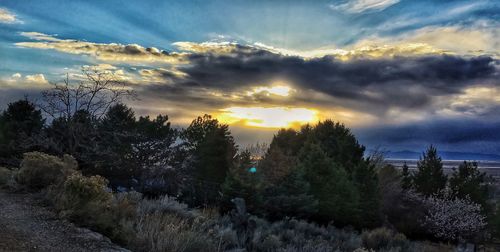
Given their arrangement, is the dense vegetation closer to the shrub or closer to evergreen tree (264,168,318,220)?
evergreen tree (264,168,318,220)

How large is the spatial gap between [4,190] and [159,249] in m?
5.96

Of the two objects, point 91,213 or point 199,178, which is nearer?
point 91,213

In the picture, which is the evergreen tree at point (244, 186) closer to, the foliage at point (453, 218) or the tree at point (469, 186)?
the foliage at point (453, 218)

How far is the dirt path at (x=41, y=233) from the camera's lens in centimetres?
660

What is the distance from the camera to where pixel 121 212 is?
912 centimetres

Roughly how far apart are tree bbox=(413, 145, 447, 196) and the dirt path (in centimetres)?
3945

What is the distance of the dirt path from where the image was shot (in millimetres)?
6602

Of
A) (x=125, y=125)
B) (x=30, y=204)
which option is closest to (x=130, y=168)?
(x=125, y=125)

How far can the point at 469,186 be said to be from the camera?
3947 cm

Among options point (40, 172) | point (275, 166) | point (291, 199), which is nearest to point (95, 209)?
point (40, 172)

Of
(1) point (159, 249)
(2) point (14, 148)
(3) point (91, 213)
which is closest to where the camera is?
(1) point (159, 249)

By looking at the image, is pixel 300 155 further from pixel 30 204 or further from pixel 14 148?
pixel 30 204

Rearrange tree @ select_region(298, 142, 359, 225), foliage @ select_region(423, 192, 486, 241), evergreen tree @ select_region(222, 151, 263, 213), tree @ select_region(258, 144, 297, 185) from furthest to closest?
foliage @ select_region(423, 192, 486, 241) → tree @ select_region(258, 144, 297, 185) → tree @ select_region(298, 142, 359, 225) → evergreen tree @ select_region(222, 151, 263, 213)

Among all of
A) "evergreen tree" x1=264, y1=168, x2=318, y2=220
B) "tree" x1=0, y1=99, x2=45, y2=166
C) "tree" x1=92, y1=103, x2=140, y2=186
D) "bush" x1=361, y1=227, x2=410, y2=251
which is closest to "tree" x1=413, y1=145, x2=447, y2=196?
"evergreen tree" x1=264, y1=168, x2=318, y2=220
